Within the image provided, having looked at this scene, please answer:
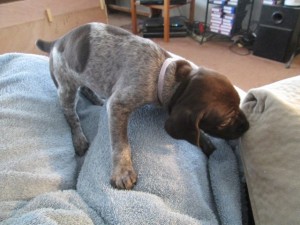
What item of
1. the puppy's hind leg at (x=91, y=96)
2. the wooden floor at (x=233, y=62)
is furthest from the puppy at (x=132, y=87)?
the wooden floor at (x=233, y=62)

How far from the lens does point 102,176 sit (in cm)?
120

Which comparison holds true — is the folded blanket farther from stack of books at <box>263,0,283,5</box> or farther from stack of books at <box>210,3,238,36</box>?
stack of books at <box>210,3,238,36</box>

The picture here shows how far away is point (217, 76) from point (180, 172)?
0.45 m

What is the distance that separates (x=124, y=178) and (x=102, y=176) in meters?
0.11

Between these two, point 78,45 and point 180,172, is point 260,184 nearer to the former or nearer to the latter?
point 180,172

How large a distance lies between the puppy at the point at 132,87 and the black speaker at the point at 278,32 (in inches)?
92.7

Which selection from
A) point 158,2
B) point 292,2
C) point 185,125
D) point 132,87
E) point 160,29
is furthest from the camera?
point 160,29

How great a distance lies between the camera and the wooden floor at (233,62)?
10.2 ft

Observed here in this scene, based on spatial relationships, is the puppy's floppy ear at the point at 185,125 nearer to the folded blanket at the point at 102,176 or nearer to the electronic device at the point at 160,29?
the folded blanket at the point at 102,176

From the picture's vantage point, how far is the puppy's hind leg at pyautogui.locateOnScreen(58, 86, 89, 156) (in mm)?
1599

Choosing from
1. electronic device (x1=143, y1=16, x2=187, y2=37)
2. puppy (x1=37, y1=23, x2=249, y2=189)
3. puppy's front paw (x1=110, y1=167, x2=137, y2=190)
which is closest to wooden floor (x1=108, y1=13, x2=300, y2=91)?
electronic device (x1=143, y1=16, x2=187, y2=37)

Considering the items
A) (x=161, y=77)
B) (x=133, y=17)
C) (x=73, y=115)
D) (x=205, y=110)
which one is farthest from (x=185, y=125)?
(x=133, y=17)

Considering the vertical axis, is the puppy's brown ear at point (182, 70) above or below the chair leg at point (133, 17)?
above

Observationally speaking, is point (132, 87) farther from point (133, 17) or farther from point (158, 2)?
point (133, 17)
